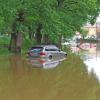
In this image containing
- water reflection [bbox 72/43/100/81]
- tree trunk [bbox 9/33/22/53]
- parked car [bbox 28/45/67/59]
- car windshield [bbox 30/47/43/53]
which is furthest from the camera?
tree trunk [bbox 9/33/22/53]

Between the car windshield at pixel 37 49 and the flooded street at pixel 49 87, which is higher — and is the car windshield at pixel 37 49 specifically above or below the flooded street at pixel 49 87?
above

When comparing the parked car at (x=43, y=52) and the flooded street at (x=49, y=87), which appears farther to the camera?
the parked car at (x=43, y=52)

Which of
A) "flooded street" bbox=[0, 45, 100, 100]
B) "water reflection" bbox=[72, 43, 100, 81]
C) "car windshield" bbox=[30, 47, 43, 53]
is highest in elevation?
"car windshield" bbox=[30, 47, 43, 53]

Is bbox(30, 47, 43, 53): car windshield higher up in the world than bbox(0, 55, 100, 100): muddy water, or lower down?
higher up

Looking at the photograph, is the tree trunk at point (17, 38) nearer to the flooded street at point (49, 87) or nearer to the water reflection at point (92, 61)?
the water reflection at point (92, 61)

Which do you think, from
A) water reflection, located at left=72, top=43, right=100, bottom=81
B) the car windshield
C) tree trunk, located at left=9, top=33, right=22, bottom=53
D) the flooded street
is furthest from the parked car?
the flooded street

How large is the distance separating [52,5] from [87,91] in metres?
31.4

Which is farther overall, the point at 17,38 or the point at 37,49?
the point at 17,38

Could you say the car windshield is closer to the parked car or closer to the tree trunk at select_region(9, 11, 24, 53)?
the parked car

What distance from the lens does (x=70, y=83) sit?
707 inches

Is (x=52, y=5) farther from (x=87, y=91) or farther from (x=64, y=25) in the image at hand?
(x=87, y=91)

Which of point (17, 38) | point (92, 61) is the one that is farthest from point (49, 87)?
point (17, 38)

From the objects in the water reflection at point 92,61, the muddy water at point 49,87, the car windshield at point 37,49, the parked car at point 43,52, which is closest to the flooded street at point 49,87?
the muddy water at point 49,87

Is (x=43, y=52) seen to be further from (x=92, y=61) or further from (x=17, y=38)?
(x=17, y=38)
